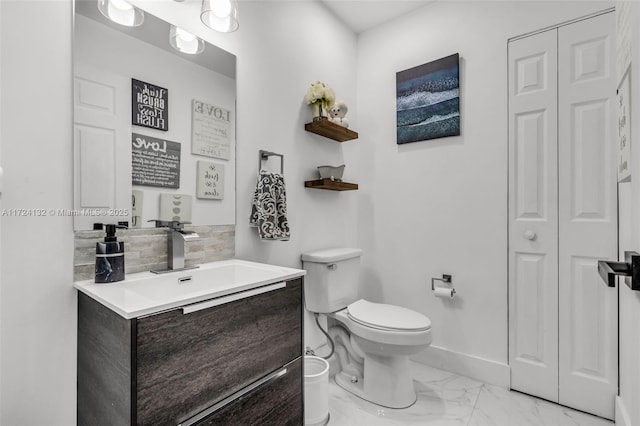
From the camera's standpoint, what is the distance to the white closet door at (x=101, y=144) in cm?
112

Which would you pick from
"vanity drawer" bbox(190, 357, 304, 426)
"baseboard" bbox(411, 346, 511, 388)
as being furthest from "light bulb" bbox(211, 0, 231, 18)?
"baseboard" bbox(411, 346, 511, 388)

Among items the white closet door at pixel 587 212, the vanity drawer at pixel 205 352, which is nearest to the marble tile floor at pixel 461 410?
the white closet door at pixel 587 212

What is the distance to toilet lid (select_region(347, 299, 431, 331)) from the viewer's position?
1650 millimetres

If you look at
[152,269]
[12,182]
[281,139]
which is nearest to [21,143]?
[12,182]

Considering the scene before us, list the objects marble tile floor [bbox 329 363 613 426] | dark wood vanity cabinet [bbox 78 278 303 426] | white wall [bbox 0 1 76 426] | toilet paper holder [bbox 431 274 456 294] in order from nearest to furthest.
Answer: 1. dark wood vanity cabinet [bbox 78 278 303 426]
2. white wall [bbox 0 1 76 426]
3. marble tile floor [bbox 329 363 613 426]
4. toilet paper holder [bbox 431 274 456 294]

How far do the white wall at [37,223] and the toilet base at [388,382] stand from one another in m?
1.38

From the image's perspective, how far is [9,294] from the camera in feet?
3.20

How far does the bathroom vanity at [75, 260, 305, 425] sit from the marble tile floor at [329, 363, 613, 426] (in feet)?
1.77

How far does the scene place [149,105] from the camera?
4.26 feet

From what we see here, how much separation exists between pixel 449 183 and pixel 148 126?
184 cm

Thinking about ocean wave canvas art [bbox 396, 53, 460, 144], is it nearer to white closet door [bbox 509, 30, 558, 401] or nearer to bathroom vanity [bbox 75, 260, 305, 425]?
white closet door [bbox 509, 30, 558, 401]

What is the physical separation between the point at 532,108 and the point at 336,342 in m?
1.90

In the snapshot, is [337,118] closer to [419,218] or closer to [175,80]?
[419,218]

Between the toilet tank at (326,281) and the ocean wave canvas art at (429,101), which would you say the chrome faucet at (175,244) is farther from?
the ocean wave canvas art at (429,101)
